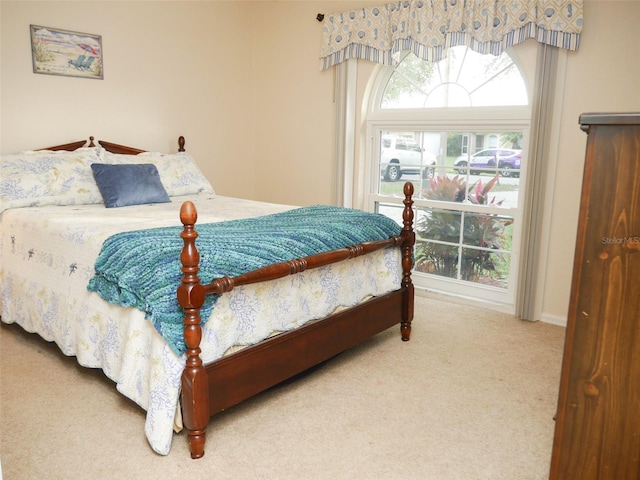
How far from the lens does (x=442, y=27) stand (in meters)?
3.61

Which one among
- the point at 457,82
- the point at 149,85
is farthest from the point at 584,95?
the point at 149,85

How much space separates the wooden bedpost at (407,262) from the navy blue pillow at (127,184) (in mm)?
1661

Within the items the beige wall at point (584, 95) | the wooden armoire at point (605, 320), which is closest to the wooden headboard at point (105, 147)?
the beige wall at point (584, 95)

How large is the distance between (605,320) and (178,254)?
1489 mm

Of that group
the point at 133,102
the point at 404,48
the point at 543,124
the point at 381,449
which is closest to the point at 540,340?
the point at 543,124

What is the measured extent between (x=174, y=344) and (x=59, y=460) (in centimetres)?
62

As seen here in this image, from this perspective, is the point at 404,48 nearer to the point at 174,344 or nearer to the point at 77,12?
the point at 77,12

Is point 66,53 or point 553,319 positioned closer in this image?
point 553,319

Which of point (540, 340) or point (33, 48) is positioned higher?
point (33, 48)

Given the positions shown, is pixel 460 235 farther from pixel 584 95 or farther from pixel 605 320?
pixel 605 320

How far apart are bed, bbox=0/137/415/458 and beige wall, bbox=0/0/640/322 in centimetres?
45

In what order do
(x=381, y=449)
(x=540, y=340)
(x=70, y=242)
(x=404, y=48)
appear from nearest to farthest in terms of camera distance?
(x=381, y=449) < (x=70, y=242) < (x=540, y=340) < (x=404, y=48)

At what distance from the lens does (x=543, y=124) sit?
10.8ft

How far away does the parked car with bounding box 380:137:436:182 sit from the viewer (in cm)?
404
